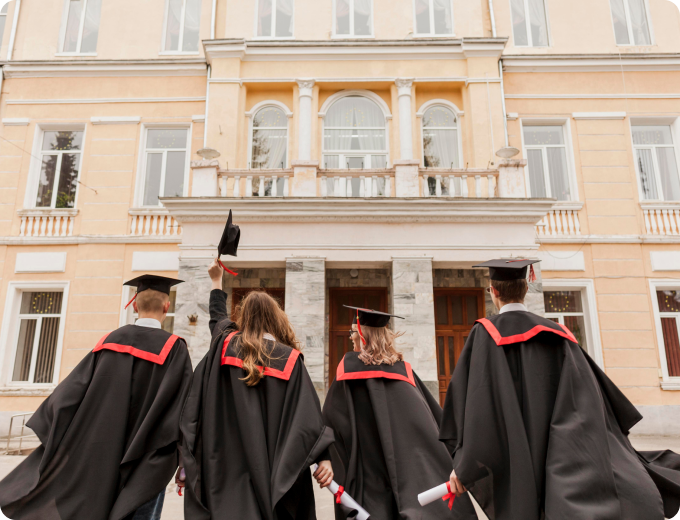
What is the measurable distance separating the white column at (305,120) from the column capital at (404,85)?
7.38ft

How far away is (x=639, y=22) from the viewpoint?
42.7 feet

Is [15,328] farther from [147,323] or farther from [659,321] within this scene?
[659,321]

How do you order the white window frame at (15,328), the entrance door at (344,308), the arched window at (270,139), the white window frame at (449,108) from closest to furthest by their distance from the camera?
the white window frame at (15,328), the entrance door at (344,308), the white window frame at (449,108), the arched window at (270,139)

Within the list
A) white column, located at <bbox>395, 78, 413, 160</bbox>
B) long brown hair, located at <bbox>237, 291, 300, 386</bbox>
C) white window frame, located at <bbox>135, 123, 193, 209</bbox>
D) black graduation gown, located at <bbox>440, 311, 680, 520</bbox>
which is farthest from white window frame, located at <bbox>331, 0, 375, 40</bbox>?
black graduation gown, located at <bbox>440, 311, 680, 520</bbox>

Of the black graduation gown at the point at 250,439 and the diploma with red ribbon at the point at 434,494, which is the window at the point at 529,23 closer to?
the black graduation gown at the point at 250,439

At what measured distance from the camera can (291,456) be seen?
3188 mm

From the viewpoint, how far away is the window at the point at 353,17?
41.8 feet

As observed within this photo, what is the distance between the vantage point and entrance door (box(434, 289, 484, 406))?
11.3m

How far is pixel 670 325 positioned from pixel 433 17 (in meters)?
10.1

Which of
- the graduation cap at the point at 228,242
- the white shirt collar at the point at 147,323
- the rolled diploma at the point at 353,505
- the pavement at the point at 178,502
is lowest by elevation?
the pavement at the point at 178,502

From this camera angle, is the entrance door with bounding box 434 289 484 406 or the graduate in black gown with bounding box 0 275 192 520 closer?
the graduate in black gown with bounding box 0 275 192 520

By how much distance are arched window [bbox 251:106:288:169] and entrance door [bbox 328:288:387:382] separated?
3.74 metres

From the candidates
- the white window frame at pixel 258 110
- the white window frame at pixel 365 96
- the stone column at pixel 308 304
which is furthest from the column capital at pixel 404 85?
the stone column at pixel 308 304

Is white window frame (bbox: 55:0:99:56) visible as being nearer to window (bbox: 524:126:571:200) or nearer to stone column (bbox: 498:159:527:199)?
stone column (bbox: 498:159:527:199)
